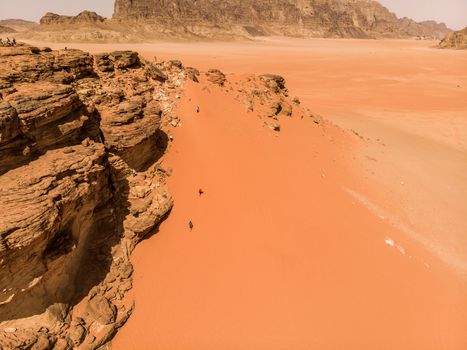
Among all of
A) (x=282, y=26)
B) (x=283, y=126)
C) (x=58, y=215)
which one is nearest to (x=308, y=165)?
(x=283, y=126)

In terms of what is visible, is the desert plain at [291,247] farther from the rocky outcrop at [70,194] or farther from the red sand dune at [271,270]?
the rocky outcrop at [70,194]

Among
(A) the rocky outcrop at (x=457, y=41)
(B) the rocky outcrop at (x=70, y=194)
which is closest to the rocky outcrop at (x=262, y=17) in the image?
(A) the rocky outcrop at (x=457, y=41)

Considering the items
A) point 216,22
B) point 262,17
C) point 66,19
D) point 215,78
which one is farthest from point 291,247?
point 262,17

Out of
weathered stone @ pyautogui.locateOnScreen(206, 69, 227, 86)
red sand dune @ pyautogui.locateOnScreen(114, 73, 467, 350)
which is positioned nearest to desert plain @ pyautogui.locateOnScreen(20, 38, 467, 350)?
red sand dune @ pyautogui.locateOnScreen(114, 73, 467, 350)

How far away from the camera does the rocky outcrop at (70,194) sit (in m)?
4.77

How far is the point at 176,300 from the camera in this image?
20.6 feet

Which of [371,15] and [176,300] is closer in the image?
[176,300]

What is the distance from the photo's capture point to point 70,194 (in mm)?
5277

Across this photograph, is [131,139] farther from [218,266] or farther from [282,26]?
[282,26]

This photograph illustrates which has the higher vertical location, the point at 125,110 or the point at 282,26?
the point at 282,26

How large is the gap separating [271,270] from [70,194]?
161 inches

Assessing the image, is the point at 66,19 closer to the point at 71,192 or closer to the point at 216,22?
the point at 216,22

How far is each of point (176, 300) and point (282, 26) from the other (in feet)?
569

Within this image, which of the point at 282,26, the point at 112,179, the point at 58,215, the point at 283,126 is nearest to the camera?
the point at 58,215
